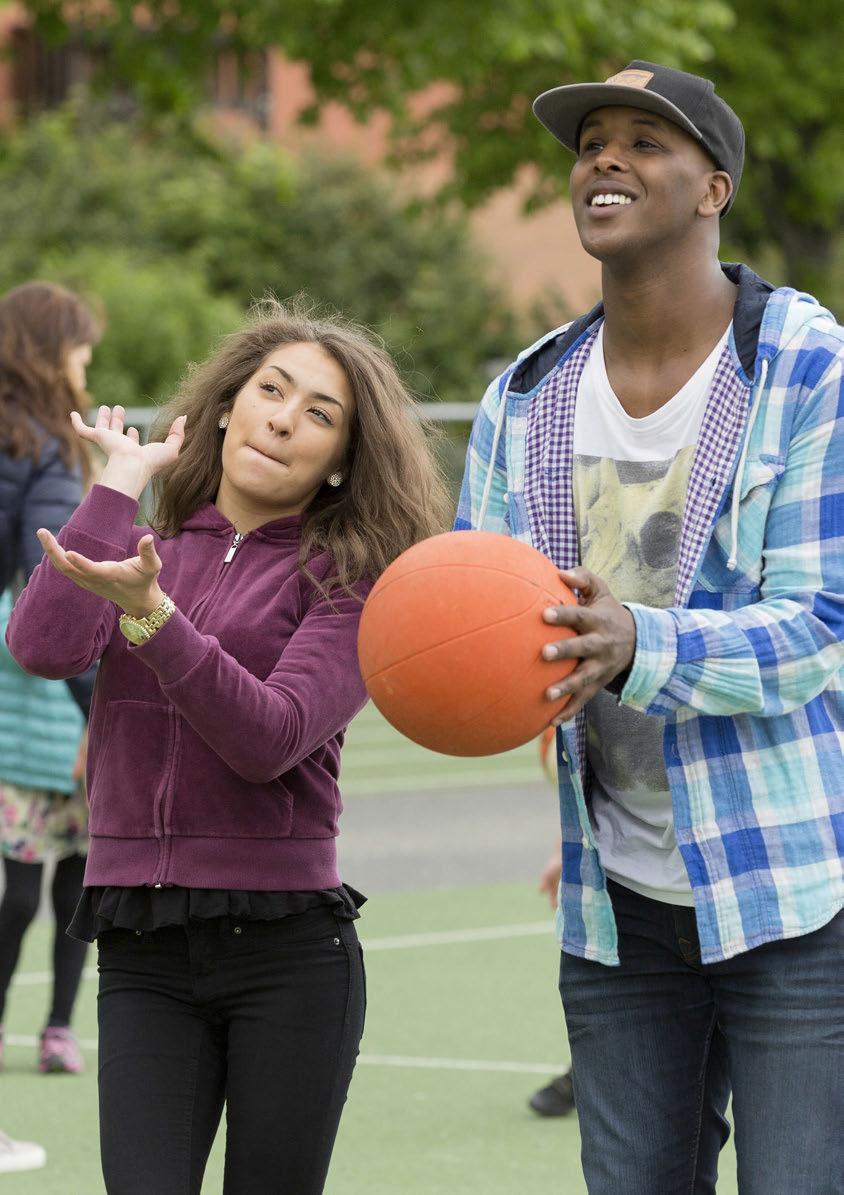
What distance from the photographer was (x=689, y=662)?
3.03 metres

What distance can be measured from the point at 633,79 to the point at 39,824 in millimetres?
4154

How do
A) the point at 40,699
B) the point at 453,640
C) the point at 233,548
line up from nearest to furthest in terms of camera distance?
1. the point at 453,640
2. the point at 233,548
3. the point at 40,699

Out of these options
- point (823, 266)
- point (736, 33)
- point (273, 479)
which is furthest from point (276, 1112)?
point (823, 266)

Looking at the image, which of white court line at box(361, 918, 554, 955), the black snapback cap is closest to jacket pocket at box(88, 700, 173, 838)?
the black snapback cap

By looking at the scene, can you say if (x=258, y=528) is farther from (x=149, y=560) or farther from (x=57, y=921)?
(x=57, y=921)

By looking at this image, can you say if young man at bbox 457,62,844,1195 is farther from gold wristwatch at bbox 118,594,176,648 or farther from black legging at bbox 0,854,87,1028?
black legging at bbox 0,854,87,1028

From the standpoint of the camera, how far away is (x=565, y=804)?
11.4ft

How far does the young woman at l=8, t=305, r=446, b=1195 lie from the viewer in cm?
346

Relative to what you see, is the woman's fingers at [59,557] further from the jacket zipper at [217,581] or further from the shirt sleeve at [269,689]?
the jacket zipper at [217,581]

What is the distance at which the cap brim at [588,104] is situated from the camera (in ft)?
10.7

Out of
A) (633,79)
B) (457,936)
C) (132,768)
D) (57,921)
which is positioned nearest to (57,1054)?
(57,921)

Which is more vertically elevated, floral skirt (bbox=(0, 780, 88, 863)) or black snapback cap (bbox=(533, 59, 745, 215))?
black snapback cap (bbox=(533, 59, 745, 215))

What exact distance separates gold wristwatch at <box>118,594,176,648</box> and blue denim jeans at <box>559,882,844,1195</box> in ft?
2.97

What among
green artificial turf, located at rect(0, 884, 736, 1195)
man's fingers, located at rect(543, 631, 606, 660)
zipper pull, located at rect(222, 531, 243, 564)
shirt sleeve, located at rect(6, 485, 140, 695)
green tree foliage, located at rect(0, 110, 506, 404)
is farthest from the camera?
green tree foliage, located at rect(0, 110, 506, 404)
